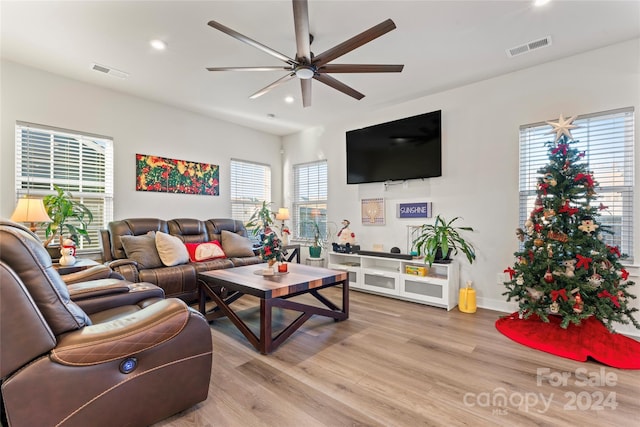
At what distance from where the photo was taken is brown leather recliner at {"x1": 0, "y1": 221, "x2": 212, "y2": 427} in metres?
1.14

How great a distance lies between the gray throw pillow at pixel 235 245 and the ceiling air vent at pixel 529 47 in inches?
156

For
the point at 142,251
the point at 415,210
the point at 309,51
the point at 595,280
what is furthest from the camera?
the point at 415,210

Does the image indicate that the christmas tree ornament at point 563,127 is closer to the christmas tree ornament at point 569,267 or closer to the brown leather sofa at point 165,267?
the christmas tree ornament at point 569,267

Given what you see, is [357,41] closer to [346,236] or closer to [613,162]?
[613,162]

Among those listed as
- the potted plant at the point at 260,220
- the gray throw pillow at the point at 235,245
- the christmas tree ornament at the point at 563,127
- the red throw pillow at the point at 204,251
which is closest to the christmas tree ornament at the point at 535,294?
the christmas tree ornament at the point at 563,127

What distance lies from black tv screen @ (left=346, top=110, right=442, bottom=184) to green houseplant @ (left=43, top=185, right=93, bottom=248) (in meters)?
3.59

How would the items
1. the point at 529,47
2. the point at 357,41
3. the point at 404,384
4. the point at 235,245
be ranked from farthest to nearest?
the point at 235,245 < the point at 529,47 < the point at 357,41 < the point at 404,384

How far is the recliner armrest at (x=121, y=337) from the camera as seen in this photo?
1249 mm

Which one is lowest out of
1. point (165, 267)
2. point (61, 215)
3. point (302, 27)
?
point (165, 267)

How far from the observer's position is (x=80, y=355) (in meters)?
1.25

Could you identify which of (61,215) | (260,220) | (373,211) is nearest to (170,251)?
(61,215)

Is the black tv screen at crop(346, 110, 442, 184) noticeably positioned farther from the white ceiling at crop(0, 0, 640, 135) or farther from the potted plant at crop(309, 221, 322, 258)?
the potted plant at crop(309, 221, 322, 258)

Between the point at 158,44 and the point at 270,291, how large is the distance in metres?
2.52

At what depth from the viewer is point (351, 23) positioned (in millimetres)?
2475
